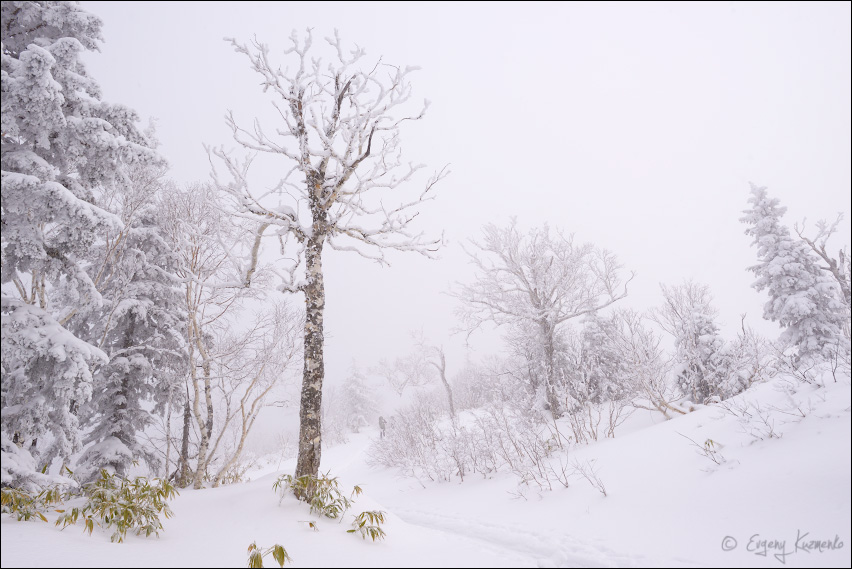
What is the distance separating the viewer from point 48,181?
3838mm

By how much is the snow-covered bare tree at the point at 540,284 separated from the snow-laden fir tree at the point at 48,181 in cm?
1307

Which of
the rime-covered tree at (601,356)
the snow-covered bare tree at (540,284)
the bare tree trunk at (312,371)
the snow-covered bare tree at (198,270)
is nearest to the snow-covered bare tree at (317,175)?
the bare tree trunk at (312,371)

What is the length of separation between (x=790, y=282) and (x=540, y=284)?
8.03 meters

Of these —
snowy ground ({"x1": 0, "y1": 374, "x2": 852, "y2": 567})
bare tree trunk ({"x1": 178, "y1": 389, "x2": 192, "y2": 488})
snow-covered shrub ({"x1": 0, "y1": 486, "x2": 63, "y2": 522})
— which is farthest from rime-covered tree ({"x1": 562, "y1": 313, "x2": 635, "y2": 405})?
snow-covered shrub ({"x1": 0, "y1": 486, "x2": 63, "y2": 522})

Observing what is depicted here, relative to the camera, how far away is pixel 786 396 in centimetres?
542

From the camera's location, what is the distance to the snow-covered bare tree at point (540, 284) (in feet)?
49.3

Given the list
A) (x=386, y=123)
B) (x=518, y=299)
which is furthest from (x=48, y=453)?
(x=518, y=299)

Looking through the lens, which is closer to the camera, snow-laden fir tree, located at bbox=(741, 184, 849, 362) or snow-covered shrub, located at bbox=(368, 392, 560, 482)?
snow-covered shrub, located at bbox=(368, 392, 560, 482)

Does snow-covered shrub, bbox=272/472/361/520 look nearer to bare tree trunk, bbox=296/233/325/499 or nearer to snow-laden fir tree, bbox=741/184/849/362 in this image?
bare tree trunk, bbox=296/233/325/499

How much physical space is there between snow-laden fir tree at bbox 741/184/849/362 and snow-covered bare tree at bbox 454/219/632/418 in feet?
14.7

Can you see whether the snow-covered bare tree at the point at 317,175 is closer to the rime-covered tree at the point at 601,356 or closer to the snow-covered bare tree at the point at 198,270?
the snow-covered bare tree at the point at 198,270

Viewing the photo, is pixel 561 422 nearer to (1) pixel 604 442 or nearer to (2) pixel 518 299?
(2) pixel 518 299

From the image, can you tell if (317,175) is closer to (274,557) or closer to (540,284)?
(274,557)

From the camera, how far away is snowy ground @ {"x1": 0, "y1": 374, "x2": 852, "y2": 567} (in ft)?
11.3
